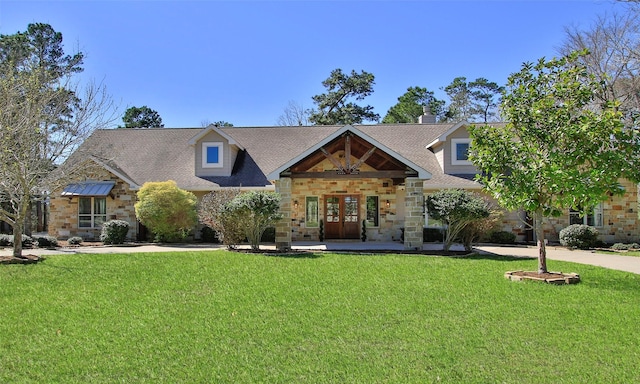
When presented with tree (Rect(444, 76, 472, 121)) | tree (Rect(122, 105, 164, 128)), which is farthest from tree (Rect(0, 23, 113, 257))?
tree (Rect(444, 76, 472, 121))

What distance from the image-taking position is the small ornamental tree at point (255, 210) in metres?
14.6

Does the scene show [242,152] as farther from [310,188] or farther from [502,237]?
[502,237]

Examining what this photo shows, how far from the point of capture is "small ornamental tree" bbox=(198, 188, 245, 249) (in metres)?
15.1

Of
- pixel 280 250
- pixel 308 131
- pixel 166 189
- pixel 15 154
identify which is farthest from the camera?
pixel 308 131

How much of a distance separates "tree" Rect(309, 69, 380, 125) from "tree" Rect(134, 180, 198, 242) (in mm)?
23117

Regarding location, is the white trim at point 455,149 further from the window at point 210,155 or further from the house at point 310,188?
the window at point 210,155

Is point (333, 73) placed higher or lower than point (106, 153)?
higher

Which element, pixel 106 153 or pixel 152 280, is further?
pixel 106 153

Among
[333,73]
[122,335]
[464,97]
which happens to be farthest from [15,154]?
[464,97]

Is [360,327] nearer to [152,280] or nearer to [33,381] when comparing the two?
[33,381]

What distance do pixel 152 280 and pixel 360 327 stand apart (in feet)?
18.3

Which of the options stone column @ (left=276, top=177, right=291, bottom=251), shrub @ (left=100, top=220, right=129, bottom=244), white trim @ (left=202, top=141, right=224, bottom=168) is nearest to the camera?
stone column @ (left=276, top=177, right=291, bottom=251)

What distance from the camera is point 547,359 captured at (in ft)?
17.6

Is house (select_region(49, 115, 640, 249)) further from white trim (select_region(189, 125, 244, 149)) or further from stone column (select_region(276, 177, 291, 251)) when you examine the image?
stone column (select_region(276, 177, 291, 251))
